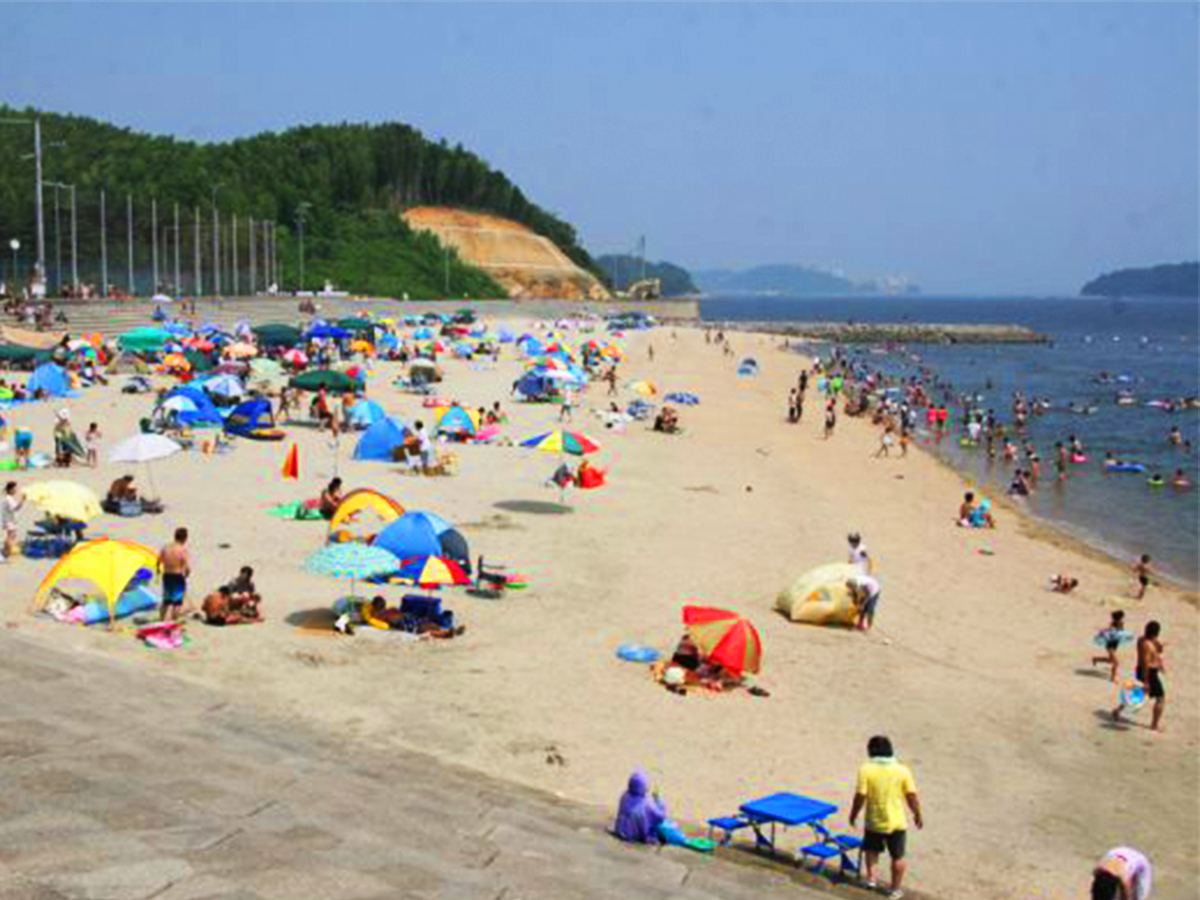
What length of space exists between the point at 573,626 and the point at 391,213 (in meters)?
106

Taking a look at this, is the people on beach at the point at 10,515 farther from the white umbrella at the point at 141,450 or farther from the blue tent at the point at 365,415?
the blue tent at the point at 365,415

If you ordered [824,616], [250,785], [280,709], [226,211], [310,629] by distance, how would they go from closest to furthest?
[250,785] < [280,709] < [310,629] < [824,616] < [226,211]

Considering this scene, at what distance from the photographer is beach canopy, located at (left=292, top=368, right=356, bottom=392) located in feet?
101

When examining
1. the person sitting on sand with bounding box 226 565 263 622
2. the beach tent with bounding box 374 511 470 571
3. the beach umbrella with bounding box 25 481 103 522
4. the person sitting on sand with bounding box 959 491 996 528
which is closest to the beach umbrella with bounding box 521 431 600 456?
the beach tent with bounding box 374 511 470 571

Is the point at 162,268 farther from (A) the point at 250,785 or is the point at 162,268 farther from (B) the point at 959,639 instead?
(A) the point at 250,785

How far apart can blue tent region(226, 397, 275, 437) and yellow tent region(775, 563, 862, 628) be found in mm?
15646

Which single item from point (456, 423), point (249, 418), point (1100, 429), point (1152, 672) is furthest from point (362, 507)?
point (1100, 429)

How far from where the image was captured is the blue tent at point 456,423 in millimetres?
30094

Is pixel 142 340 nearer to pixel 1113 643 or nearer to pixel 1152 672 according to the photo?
pixel 1113 643

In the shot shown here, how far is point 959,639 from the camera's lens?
684 inches

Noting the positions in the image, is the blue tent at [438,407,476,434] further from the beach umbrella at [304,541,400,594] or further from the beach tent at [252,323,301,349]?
the beach tent at [252,323,301,349]

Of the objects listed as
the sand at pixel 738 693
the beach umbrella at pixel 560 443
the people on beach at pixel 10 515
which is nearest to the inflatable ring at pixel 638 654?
the sand at pixel 738 693

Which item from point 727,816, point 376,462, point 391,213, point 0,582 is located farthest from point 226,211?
point 727,816

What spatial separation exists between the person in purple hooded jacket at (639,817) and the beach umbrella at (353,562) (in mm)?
5405
